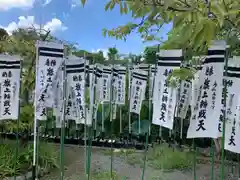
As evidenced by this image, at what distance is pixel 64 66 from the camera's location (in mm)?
3088

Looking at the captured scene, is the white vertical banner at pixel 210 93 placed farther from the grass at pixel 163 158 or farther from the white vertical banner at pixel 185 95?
the grass at pixel 163 158

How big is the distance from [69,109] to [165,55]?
1289 mm

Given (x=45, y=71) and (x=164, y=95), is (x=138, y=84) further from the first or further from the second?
(x=45, y=71)

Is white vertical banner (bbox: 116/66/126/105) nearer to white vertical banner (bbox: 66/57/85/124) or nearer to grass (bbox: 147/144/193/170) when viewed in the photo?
grass (bbox: 147/144/193/170)

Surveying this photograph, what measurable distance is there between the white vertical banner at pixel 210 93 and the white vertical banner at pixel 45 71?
4.81ft

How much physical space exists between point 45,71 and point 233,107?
1761 millimetres

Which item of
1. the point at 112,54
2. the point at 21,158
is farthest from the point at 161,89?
the point at 112,54

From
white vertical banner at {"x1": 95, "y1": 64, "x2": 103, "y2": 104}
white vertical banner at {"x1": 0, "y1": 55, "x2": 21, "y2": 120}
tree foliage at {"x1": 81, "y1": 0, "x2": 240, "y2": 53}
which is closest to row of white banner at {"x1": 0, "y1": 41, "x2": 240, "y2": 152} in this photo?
white vertical banner at {"x1": 0, "y1": 55, "x2": 21, "y2": 120}

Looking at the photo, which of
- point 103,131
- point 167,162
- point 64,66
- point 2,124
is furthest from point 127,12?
point 103,131

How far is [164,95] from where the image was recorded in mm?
2754

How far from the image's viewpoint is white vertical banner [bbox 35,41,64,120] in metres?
2.95

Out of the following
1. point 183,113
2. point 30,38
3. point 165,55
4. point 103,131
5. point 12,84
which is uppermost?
point 30,38

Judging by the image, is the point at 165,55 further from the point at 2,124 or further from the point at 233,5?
the point at 2,124

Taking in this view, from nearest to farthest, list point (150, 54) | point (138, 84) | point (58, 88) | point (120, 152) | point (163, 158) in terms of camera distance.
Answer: point (58, 88), point (138, 84), point (163, 158), point (120, 152), point (150, 54)
